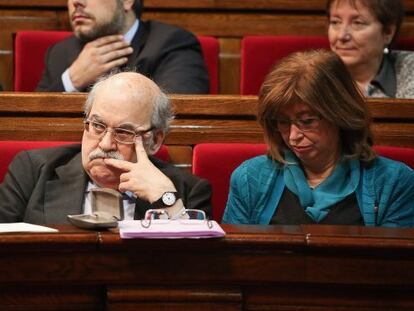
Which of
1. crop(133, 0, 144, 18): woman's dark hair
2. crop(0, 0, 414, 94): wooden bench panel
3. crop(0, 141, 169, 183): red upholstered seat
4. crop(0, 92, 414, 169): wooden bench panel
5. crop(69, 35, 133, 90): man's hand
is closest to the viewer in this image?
crop(0, 141, 169, 183): red upholstered seat

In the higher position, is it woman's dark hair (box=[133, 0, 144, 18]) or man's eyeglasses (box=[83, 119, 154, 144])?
woman's dark hair (box=[133, 0, 144, 18])

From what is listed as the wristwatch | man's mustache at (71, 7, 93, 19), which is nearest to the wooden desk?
the wristwatch

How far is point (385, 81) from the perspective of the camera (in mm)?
1741

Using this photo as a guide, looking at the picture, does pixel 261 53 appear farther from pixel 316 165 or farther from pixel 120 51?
pixel 316 165

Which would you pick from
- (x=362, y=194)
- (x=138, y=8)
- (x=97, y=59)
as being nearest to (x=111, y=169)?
(x=362, y=194)

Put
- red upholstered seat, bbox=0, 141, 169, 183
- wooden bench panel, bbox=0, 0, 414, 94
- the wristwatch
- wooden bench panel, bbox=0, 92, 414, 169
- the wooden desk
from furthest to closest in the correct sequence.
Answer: wooden bench panel, bbox=0, 0, 414, 94 < wooden bench panel, bbox=0, 92, 414, 169 < red upholstered seat, bbox=0, 141, 169, 183 < the wristwatch < the wooden desk

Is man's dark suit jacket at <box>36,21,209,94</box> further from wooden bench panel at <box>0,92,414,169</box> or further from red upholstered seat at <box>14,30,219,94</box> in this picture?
wooden bench panel at <box>0,92,414,169</box>

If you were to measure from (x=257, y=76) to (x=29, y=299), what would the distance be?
103cm

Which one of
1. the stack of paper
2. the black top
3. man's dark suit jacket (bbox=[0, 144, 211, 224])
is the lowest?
the black top

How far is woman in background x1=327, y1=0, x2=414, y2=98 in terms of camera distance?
5.69 feet

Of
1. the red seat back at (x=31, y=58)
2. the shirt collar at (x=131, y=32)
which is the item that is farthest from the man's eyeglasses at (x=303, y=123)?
the red seat back at (x=31, y=58)

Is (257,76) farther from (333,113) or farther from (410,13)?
(333,113)

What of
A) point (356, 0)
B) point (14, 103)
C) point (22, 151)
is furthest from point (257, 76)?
point (22, 151)

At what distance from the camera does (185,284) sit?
914mm
